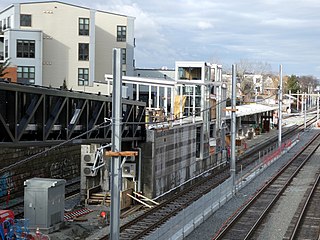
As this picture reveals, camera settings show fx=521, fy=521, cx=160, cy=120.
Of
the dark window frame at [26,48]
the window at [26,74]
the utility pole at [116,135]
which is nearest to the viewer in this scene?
the utility pole at [116,135]

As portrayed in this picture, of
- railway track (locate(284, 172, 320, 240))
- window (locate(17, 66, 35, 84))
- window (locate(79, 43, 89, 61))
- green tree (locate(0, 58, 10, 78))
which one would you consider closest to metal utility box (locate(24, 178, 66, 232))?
railway track (locate(284, 172, 320, 240))

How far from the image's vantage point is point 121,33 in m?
60.7

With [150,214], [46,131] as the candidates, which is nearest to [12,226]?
[46,131]

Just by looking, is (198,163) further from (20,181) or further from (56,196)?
(56,196)

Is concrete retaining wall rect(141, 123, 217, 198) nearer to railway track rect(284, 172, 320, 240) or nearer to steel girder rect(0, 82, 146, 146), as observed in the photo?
steel girder rect(0, 82, 146, 146)

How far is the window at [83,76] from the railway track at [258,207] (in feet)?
74.8

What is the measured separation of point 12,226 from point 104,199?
31.1ft

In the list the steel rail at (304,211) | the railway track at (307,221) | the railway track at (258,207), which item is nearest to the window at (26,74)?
the railway track at (258,207)

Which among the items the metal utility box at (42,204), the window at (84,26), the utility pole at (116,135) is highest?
the window at (84,26)

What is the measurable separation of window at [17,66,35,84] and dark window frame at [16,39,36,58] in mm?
1179

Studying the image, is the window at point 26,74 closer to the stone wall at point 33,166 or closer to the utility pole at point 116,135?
the stone wall at point 33,166

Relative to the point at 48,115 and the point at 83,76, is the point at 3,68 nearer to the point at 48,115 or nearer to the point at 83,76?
the point at 83,76

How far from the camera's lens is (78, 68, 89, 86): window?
5428 cm

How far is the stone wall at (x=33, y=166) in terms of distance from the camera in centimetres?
2636
